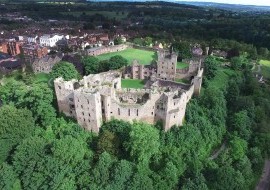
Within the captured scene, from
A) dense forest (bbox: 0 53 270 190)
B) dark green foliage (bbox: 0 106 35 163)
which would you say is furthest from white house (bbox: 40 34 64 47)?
dark green foliage (bbox: 0 106 35 163)

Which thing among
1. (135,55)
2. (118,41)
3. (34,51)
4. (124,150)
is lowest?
(124,150)

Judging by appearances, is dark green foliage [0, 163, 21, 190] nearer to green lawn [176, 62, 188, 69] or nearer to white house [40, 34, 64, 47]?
green lawn [176, 62, 188, 69]

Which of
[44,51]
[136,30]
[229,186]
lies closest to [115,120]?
[229,186]

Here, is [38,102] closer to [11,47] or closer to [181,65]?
[181,65]

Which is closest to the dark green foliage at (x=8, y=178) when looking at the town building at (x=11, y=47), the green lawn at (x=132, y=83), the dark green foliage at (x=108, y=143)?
Answer: the dark green foliage at (x=108, y=143)

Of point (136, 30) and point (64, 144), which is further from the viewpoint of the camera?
point (136, 30)

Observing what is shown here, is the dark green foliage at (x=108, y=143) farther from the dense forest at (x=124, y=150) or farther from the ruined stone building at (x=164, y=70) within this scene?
the ruined stone building at (x=164, y=70)

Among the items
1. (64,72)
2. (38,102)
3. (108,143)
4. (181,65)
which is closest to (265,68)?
(181,65)

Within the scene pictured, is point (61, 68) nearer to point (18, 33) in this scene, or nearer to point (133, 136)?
point (133, 136)
